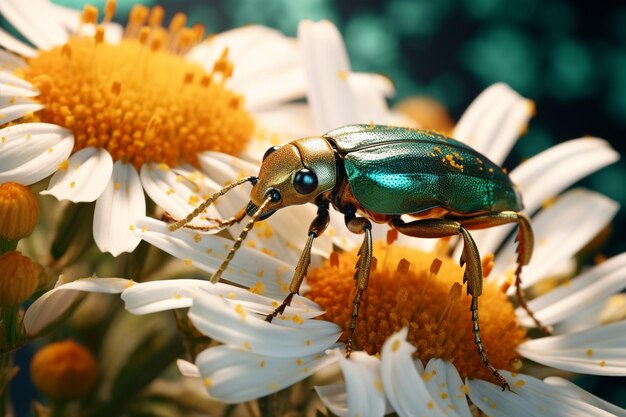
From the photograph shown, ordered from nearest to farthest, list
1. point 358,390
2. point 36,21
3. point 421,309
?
point 358,390 < point 421,309 < point 36,21

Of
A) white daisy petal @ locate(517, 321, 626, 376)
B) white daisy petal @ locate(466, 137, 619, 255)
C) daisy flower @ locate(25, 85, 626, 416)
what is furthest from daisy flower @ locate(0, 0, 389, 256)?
white daisy petal @ locate(517, 321, 626, 376)

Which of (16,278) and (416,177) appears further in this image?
(416,177)

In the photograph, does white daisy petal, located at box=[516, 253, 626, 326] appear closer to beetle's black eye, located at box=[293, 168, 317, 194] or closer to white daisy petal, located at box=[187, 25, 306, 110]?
beetle's black eye, located at box=[293, 168, 317, 194]

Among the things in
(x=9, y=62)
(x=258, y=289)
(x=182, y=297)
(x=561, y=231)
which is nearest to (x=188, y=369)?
(x=182, y=297)

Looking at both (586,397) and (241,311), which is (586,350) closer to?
(586,397)

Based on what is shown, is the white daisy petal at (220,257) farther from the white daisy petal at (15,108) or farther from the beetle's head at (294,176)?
the white daisy petal at (15,108)

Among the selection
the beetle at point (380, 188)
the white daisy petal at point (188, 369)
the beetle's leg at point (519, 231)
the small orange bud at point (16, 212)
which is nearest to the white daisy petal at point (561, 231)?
the beetle's leg at point (519, 231)
